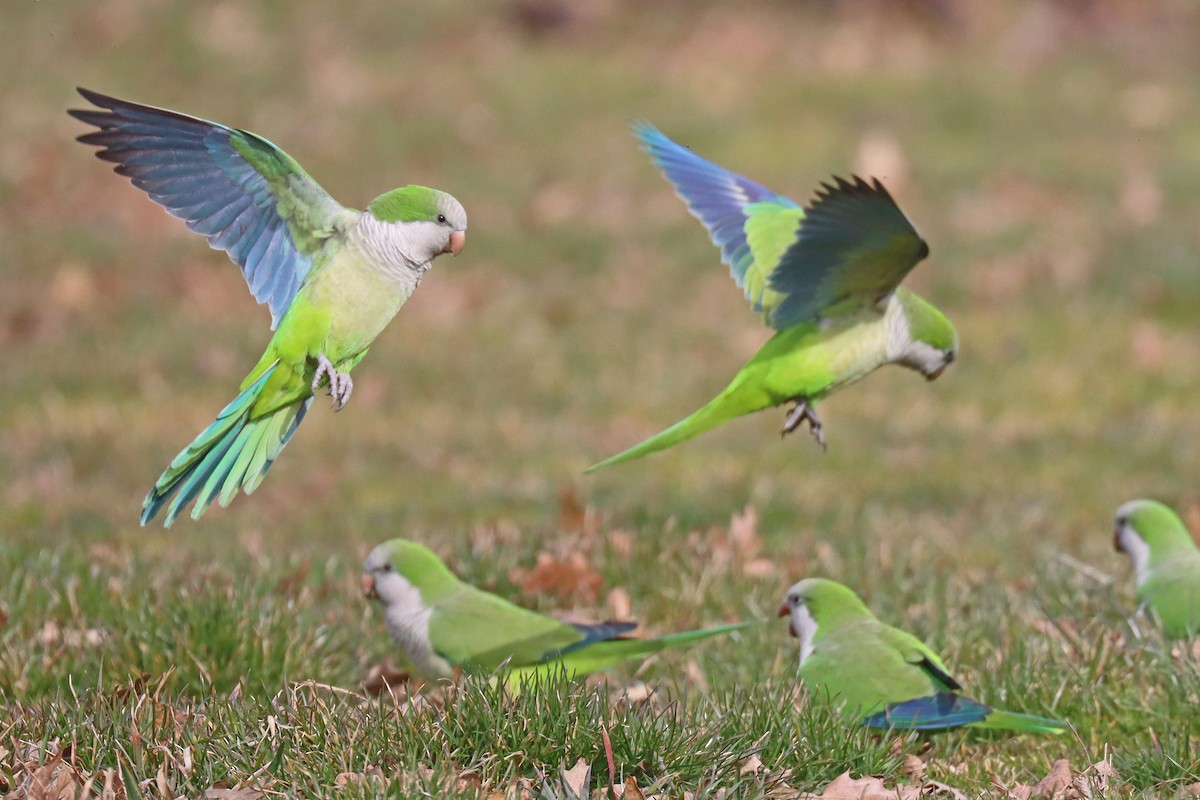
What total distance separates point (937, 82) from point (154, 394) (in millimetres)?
8458

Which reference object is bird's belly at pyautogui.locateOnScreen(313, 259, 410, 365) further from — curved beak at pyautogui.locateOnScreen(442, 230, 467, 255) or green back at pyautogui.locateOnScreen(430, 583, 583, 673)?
green back at pyautogui.locateOnScreen(430, 583, 583, 673)

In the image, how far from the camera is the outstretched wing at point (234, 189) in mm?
3029

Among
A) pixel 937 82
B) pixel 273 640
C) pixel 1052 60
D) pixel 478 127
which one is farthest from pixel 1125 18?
pixel 273 640

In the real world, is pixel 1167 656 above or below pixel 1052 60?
below

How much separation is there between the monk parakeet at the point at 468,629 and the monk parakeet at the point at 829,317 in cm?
66

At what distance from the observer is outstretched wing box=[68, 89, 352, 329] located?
9.94ft

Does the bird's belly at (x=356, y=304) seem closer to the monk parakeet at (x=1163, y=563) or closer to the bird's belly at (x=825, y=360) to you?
the bird's belly at (x=825, y=360)

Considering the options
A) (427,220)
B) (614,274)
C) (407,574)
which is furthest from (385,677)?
(614,274)

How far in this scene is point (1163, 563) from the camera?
490 cm

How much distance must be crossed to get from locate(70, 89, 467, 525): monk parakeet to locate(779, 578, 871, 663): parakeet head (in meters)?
1.76

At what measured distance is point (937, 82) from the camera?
14586 mm

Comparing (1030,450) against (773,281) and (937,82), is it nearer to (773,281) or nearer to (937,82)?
(773,281)

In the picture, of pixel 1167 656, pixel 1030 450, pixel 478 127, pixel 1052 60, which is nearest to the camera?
pixel 1167 656

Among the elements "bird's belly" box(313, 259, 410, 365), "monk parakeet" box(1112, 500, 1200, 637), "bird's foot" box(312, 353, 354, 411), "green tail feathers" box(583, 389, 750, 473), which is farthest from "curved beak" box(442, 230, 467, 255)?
"monk parakeet" box(1112, 500, 1200, 637)
